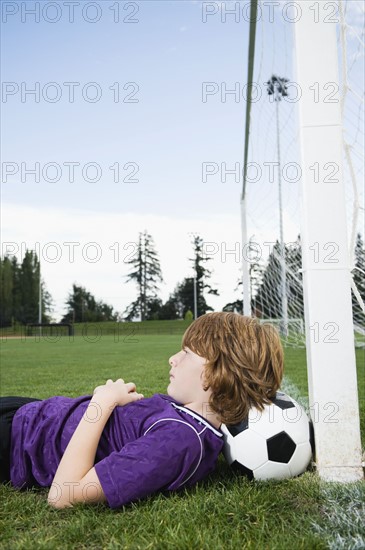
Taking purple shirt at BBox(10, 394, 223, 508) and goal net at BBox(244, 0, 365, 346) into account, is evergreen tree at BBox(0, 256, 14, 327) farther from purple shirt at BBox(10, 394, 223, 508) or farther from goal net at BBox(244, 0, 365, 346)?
purple shirt at BBox(10, 394, 223, 508)

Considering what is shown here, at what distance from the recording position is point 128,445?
1663 mm

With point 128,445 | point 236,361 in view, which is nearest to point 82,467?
point 128,445

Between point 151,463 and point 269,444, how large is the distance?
0.49 meters

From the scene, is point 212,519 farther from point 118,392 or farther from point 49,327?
point 49,327

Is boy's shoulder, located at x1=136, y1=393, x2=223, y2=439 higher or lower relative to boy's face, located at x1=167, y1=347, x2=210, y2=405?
lower

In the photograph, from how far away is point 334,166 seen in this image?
2.02 m

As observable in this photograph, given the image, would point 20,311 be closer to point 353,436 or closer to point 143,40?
point 143,40

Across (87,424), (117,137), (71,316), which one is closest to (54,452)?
(87,424)

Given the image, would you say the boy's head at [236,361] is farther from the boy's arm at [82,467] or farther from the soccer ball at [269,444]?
the boy's arm at [82,467]

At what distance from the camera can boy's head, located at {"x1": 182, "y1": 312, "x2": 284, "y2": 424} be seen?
182 cm

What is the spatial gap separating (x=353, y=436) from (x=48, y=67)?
18.2ft

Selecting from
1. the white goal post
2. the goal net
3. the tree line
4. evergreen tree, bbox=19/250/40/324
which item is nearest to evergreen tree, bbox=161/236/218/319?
the tree line

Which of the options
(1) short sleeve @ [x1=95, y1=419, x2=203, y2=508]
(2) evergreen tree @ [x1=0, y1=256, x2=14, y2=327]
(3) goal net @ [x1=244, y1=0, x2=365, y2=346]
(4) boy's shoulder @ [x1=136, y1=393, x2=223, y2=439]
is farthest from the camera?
(2) evergreen tree @ [x1=0, y1=256, x2=14, y2=327]

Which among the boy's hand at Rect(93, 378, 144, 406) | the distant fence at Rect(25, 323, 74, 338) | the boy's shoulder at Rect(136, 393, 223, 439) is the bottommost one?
the distant fence at Rect(25, 323, 74, 338)
